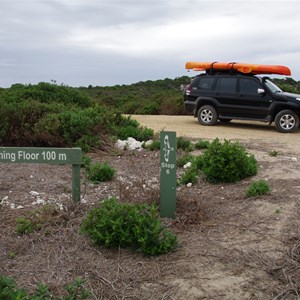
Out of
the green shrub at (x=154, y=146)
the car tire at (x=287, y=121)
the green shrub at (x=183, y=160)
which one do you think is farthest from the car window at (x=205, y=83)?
the green shrub at (x=183, y=160)

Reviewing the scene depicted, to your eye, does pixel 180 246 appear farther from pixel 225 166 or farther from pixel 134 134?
pixel 134 134

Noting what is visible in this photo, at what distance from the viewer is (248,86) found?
44.3ft

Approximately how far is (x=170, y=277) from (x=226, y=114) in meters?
10.3

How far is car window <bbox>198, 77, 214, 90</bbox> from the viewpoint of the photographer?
1417 centimetres

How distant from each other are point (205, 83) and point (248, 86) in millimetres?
1340

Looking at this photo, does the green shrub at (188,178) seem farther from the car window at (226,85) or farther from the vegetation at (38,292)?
the car window at (226,85)

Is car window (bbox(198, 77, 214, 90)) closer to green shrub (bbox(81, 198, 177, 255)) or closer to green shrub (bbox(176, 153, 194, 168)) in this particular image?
green shrub (bbox(176, 153, 194, 168))

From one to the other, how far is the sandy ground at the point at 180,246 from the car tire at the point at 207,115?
22.2 ft

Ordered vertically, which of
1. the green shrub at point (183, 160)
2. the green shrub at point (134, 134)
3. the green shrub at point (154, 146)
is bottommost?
the green shrub at point (183, 160)

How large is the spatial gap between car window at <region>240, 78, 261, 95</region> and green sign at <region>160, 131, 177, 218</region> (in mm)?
8500

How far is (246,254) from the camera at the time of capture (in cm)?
455

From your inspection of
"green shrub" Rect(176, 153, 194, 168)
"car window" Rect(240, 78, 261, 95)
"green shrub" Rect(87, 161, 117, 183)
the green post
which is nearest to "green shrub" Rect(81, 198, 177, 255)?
the green post

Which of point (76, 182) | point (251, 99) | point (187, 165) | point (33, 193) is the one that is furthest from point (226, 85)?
point (76, 182)

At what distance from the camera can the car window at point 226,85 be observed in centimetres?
1375
